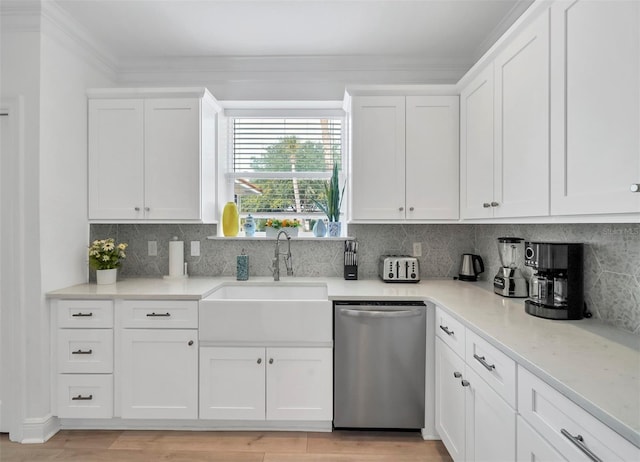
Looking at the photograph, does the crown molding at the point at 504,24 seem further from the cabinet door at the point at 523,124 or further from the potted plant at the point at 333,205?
the potted plant at the point at 333,205

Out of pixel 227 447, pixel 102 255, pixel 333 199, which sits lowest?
pixel 227 447

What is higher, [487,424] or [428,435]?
[487,424]

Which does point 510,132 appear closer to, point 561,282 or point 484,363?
point 561,282

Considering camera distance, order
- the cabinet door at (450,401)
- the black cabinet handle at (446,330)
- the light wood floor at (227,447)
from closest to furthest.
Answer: the cabinet door at (450,401) < the black cabinet handle at (446,330) < the light wood floor at (227,447)

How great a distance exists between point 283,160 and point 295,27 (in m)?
1.05

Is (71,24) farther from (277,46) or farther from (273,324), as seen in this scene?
(273,324)

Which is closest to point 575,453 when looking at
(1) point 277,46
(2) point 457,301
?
(2) point 457,301

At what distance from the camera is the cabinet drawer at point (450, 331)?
183 centimetres

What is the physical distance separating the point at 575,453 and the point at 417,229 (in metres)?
2.12

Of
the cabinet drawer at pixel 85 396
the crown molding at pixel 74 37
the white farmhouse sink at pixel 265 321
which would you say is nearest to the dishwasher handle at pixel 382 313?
the white farmhouse sink at pixel 265 321

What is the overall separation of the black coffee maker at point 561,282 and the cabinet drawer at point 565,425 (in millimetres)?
604

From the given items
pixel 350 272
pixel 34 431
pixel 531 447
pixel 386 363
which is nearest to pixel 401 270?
pixel 350 272

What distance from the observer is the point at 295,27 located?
2.52 metres

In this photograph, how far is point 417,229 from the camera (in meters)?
3.02
